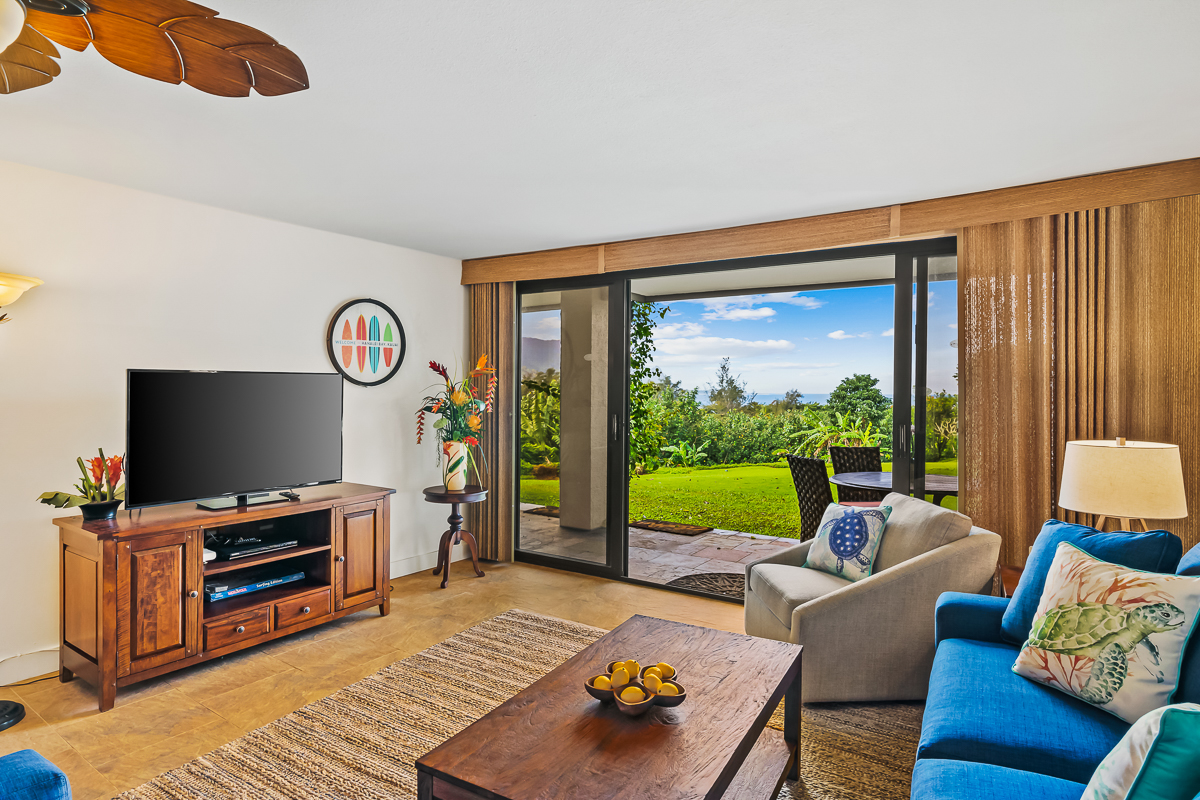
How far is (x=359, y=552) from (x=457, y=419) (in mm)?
1242

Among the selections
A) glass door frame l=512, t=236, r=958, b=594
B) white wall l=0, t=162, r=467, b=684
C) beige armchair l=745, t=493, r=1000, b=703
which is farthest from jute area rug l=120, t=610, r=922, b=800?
white wall l=0, t=162, r=467, b=684

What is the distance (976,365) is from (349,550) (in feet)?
11.9

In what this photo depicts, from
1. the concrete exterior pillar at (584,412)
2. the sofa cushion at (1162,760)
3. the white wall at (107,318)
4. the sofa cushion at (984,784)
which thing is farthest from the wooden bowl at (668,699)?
the white wall at (107,318)

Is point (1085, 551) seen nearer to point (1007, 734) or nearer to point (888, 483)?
point (1007, 734)

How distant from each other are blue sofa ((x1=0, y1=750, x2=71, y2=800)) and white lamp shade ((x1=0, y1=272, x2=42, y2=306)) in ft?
7.20

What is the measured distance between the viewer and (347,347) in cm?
442

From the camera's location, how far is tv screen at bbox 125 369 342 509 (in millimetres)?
3094

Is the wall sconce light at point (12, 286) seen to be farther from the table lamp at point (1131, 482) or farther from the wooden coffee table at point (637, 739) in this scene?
the table lamp at point (1131, 482)

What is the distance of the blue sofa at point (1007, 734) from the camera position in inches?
58.7

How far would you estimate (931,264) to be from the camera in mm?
3598

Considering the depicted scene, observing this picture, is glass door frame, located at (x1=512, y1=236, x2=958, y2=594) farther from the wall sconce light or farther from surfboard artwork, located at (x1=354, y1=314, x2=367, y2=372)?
the wall sconce light

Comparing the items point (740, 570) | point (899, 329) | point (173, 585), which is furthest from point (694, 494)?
point (173, 585)

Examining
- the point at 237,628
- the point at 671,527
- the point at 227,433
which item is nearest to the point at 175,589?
the point at 237,628

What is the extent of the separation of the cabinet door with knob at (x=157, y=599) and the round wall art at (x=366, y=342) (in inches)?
61.5
